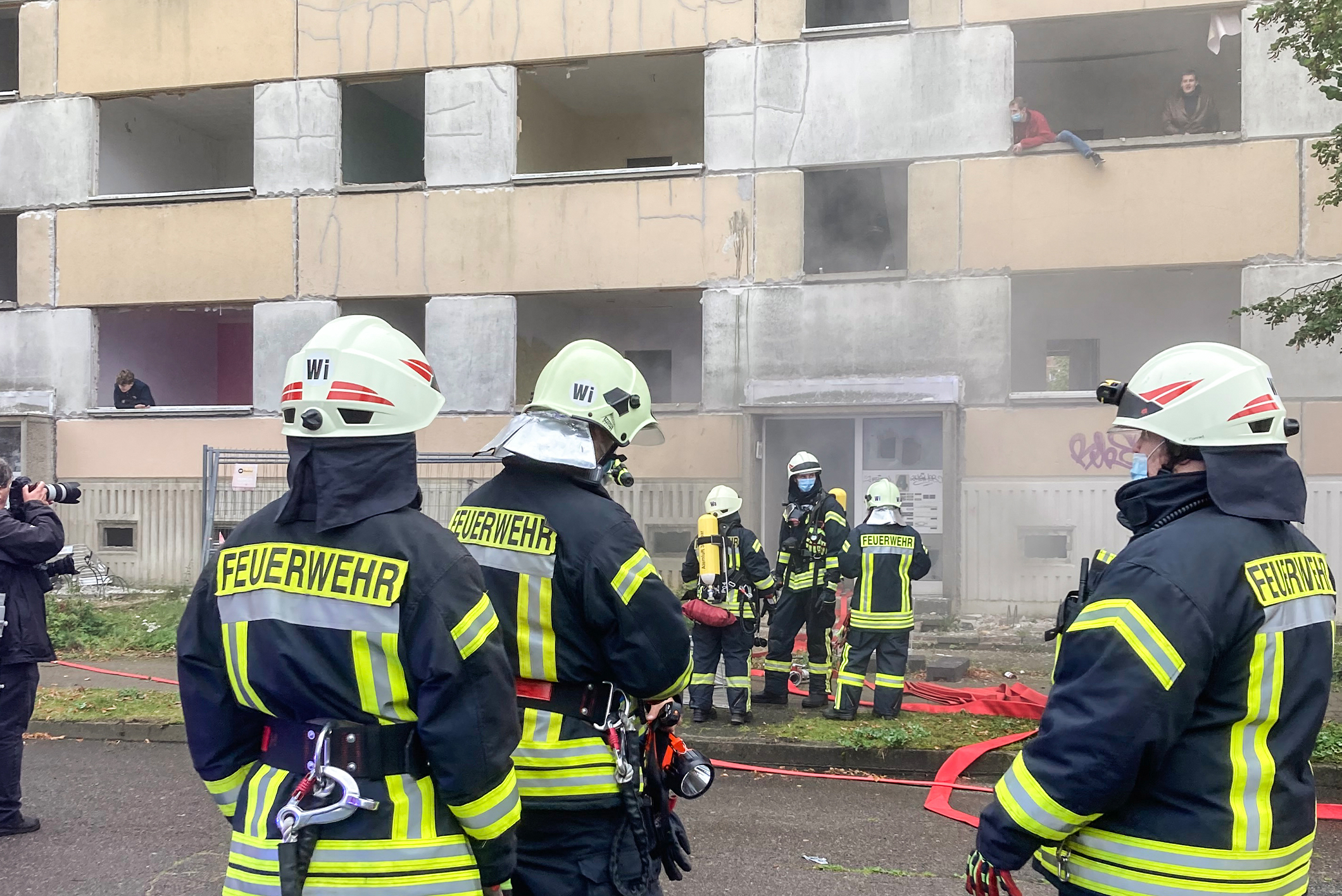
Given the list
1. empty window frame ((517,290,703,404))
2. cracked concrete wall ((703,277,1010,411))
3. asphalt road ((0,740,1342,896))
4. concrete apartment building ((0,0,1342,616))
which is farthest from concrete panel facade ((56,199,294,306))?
asphalt road ((0,740,1342,896))

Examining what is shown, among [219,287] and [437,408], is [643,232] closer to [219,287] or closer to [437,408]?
[219,287]

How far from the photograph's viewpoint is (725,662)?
8.17 m

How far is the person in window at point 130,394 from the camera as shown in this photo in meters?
16.3

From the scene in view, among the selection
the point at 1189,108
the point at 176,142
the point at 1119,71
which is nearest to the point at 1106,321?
the point at 1189,108

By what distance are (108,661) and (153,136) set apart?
10.4 m

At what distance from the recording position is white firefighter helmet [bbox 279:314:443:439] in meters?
2.40

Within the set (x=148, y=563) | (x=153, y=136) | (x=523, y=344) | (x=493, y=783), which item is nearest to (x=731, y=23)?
(x=523, y=344)

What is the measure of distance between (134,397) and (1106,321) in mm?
14090

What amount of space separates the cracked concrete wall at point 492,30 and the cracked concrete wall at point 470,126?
0.23 m

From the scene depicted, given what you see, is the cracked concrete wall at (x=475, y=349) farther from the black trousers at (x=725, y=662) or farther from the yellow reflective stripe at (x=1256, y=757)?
the yellow reflective stripe at (x=1256, y=757)

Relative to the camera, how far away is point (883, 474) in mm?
14219

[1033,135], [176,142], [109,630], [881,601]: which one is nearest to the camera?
[881,601]

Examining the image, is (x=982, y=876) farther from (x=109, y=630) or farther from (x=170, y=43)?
(x=170, y=43)

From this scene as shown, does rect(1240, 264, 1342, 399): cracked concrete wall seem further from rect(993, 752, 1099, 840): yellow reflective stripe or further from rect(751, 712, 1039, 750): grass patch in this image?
rect(993, 752, 1099, 840): yellow reflective stripe
